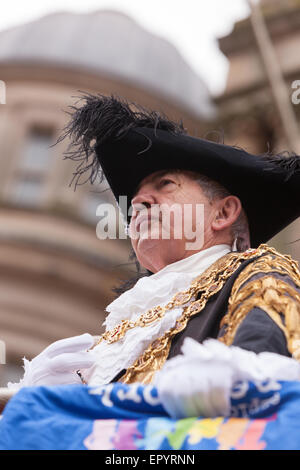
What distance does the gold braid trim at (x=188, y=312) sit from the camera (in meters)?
2.31

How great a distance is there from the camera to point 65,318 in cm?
1420

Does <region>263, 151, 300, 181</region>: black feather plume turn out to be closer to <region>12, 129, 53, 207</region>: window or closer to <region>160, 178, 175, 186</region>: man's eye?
<region>160, 178, 175, 186</region>: man's eye

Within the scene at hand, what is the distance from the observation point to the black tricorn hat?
9.34ft

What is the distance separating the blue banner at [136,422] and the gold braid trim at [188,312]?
1.41ft

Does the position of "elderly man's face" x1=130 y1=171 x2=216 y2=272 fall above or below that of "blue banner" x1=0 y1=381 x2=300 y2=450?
above

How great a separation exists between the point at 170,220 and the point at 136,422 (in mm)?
1088

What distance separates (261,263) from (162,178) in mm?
653

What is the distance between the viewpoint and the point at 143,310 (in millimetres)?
2590

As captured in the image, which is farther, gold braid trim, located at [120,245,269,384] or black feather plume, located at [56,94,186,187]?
black feather plume, located at [56,94,186,187]

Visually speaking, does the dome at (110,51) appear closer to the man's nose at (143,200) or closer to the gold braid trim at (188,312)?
the man's nose at (143,200)

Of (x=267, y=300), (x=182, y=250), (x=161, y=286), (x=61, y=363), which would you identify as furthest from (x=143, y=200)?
(x=267, y=300)

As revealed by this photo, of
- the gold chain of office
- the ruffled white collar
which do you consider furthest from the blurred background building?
the gold chain of office

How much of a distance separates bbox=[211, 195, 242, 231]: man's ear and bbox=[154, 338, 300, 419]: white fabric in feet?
3.68
